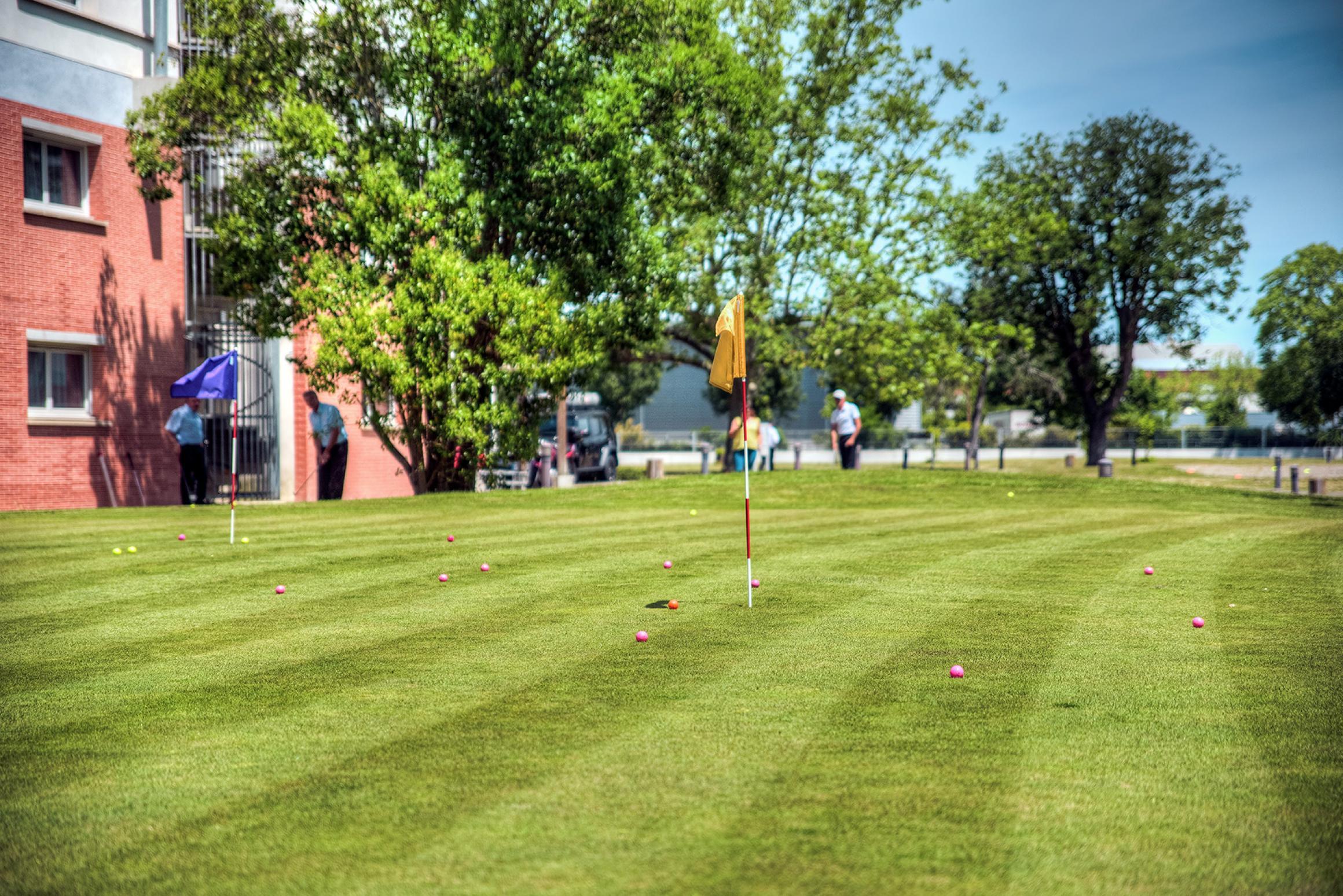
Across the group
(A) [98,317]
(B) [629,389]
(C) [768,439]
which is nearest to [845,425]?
(C) [768,439]

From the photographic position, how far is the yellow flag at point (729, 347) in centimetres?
816

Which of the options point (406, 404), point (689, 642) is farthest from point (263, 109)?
point (689, 642)

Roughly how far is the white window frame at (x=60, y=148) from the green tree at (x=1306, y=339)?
2368 inches

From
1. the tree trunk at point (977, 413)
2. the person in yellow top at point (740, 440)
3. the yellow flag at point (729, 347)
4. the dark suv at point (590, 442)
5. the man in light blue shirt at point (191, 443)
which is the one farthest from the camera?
the tree trunk at point (977, 413)

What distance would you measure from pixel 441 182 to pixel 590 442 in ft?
44.8

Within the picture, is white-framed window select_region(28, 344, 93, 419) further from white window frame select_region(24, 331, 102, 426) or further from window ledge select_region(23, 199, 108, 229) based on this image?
window ledge select_region(23, 199, 108, 229)

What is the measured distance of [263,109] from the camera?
1798 cm

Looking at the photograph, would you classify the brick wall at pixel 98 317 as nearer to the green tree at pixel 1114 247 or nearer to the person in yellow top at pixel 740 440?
the person in yellow top at pixel 740 440

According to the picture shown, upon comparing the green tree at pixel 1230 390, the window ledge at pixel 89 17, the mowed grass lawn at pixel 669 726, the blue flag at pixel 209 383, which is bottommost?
the mowed grass lawn at pixel 669 726

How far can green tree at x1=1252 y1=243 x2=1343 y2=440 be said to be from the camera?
59688 mm

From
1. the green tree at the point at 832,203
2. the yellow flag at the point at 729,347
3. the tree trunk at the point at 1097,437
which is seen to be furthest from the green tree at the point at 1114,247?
the yellow flag at the point at 729,347

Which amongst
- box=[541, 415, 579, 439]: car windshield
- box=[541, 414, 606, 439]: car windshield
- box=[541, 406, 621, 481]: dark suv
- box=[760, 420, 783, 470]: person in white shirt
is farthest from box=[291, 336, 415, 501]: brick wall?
box=[760, 420, 783, 470]: person in white shirt

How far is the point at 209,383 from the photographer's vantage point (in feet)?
57.0

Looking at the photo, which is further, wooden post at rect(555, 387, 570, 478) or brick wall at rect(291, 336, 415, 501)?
wooden post at rect(555, 387, 570, 478)
